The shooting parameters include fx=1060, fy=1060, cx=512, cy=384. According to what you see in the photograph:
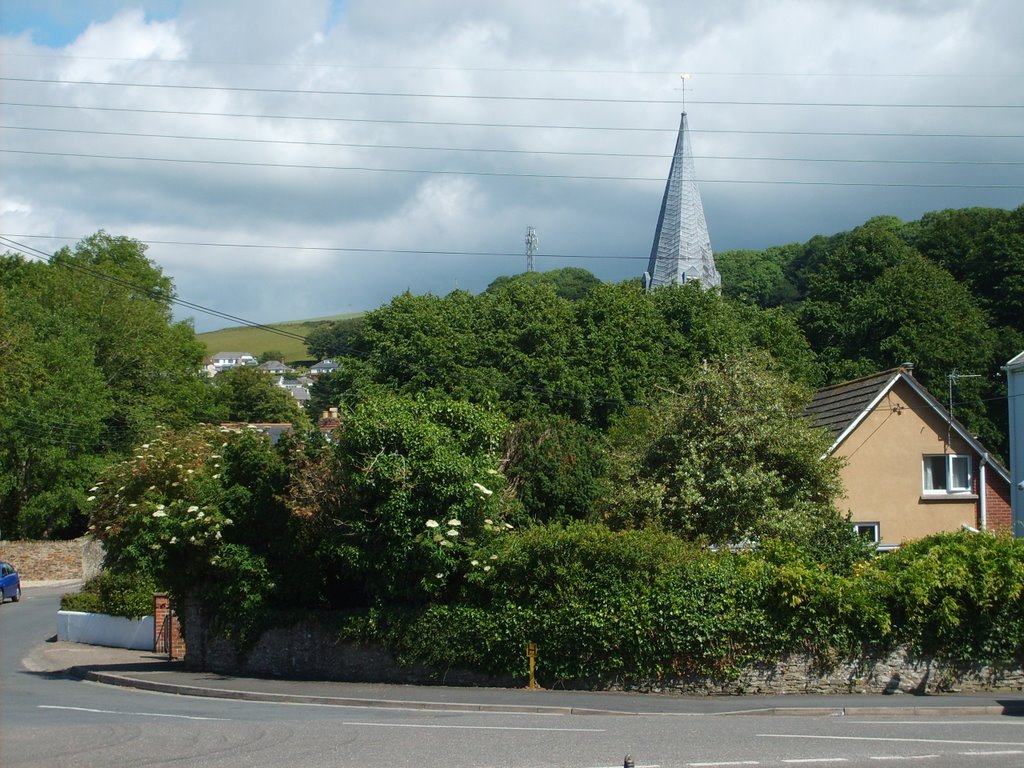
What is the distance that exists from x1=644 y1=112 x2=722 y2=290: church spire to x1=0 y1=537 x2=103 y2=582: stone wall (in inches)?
1867

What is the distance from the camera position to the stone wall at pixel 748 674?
56.3 feet

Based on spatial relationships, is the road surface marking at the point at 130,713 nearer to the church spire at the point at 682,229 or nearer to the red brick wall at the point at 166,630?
the red brick wall at the point at 166,630

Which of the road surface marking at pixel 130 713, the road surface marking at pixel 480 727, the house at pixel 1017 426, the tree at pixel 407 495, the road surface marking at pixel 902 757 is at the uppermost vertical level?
the house at pixel 1017 426

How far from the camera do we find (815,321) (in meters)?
62.6

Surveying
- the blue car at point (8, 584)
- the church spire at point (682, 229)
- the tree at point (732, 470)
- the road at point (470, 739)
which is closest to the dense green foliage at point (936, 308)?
the church spire at point (682, 229)

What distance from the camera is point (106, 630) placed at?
32219 mm

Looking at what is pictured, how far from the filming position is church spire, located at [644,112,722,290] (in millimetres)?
84500

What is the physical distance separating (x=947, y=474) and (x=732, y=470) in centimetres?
1303

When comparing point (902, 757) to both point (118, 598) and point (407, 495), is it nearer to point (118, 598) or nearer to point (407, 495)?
point (407, 495)

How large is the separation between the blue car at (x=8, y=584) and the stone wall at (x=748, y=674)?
28.3 meters

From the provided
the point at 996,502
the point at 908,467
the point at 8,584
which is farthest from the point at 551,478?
the point at 8,584

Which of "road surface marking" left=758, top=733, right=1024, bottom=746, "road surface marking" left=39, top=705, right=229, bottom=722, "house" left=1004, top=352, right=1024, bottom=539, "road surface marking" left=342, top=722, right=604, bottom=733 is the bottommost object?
"road surface marking" left=39, top=705, right=229, bottom=722

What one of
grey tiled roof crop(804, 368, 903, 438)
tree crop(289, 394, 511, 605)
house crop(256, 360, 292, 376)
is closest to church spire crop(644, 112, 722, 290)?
grey tiled roof crop(804, 368, 903, 438)

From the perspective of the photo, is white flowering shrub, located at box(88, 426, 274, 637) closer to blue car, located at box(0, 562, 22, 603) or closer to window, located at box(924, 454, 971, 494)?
window, located at box(924, 454, 971, 494)
